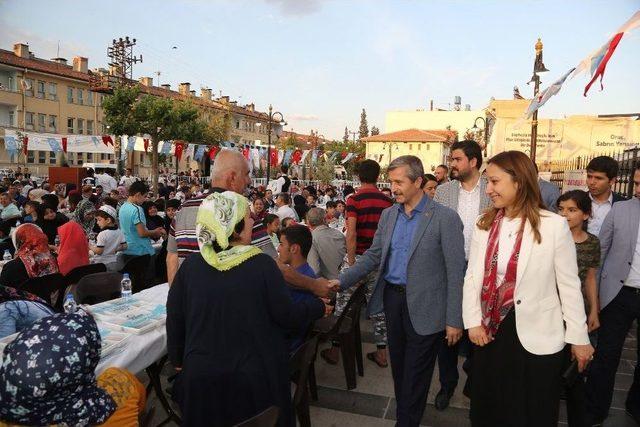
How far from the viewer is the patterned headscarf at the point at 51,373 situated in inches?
60.9

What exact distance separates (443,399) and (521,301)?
1712 millimetres

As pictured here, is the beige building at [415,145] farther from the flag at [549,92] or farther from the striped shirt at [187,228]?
the striped shirt at [187,228]

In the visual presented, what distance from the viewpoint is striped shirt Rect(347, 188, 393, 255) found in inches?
190

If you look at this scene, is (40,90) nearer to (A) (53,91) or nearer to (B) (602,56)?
(A) (53,91)

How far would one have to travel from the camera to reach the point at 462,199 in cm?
380

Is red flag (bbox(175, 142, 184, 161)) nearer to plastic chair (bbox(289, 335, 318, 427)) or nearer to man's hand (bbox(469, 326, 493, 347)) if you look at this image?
plastic chair (bbox(289, 335, 318, 427))

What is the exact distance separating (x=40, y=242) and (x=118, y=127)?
23.1 m

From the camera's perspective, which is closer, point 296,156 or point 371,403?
point 371,403

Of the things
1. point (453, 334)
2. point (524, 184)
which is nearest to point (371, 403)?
point (453, 334)

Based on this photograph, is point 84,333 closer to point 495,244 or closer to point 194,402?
point 194,402

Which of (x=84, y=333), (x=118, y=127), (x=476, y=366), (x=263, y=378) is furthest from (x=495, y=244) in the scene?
(x=118, y=127)

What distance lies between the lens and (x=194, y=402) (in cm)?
202

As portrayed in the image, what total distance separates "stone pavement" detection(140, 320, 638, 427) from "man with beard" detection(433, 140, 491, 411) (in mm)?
167

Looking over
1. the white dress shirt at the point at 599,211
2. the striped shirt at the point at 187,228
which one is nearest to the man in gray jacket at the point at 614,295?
the white dress shirt at the point at 599,211
